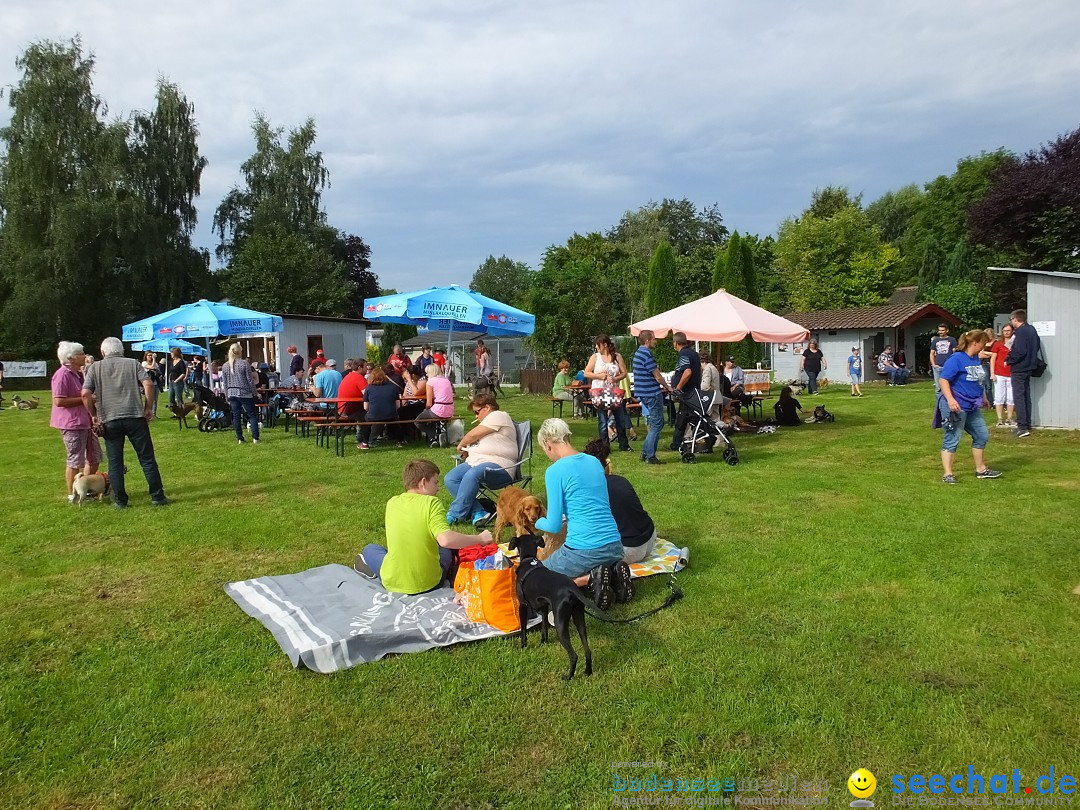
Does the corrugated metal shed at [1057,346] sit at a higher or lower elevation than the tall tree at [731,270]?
lower

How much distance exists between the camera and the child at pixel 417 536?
Answer: 4.32 metres

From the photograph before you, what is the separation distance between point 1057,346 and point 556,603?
1131 cm

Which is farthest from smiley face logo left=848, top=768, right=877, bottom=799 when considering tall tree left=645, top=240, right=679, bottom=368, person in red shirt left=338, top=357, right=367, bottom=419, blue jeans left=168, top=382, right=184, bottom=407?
tall tree left=645, top=240, right=679, bottom=368

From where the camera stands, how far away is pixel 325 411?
12594mm

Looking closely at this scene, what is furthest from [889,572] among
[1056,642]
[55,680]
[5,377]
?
[5,377]

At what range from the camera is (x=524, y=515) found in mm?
4617

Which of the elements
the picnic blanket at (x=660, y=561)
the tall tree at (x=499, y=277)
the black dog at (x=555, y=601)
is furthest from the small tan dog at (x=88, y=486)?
the tall tree at (x=499, y=277)

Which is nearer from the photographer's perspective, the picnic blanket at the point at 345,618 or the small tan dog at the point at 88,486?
the picnic blanket at the point at 345,618

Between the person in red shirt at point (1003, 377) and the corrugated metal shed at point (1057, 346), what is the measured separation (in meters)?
0.43

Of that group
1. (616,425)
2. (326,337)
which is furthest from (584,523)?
(326,337)

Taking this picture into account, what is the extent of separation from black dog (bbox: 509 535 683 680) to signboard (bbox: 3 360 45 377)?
33.4m

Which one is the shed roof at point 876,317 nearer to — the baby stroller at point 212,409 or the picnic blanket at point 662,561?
the baby stroller at point 212,409

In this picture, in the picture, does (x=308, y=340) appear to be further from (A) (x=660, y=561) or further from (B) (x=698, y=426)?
(A) (x=660, y=561)

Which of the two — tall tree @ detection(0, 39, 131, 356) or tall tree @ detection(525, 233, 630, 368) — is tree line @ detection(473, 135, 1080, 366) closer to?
tall tree @ detection(525, 233, 630, 368)
